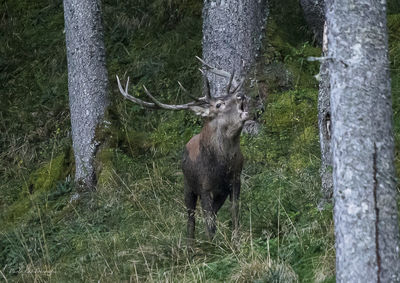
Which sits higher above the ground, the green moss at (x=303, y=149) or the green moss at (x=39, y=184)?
the green moss at (x=303, y=149)

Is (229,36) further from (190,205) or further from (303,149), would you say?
(190,205)

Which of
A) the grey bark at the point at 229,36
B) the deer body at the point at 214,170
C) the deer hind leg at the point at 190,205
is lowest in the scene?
the deer hind leg at the point at 190,205

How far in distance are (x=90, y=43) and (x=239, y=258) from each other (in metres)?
4.54

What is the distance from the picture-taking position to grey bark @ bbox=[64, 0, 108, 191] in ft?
32.1

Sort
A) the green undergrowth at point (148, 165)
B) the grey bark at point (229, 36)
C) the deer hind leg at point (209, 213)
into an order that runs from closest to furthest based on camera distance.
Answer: the green undergrowth at point (148, 165)
the deer hind leg at point (209, 213)
the grey bark at point (229, 36)

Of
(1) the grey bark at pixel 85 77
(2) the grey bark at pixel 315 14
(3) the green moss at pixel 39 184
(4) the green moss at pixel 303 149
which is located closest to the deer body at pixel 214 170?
(4) the green moss at pixel 303 149

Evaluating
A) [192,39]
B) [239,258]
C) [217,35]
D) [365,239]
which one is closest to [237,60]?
[217,35]

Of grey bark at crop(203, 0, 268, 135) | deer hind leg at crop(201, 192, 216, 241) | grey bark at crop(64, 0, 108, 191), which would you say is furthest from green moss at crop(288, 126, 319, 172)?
grey bark at crop(64, 0, 108, 191)

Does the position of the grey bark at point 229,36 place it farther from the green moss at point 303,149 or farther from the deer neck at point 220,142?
the deer neck at point 220,142

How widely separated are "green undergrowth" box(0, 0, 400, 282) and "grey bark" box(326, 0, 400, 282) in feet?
4.34

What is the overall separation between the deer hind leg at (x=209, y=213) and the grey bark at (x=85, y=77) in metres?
2.86

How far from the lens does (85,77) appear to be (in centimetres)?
986

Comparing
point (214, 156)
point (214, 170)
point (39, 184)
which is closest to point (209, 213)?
point (214, 170)

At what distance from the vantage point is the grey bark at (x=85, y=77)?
9797mm
